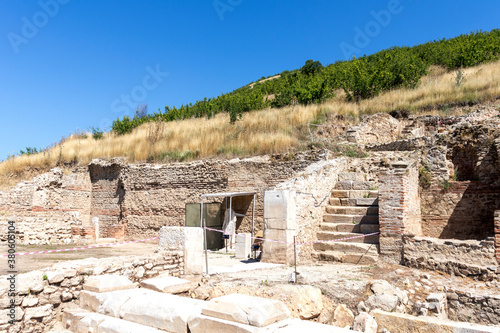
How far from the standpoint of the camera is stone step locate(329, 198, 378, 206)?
33.4 ft

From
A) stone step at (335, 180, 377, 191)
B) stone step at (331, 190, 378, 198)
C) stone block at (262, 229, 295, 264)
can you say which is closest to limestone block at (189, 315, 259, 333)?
stone block at (262, 229, 295, 264)

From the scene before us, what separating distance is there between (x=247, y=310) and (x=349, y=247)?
6.16m

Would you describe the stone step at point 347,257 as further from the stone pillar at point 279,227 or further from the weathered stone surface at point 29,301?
the weathered stone surface at point 29,301

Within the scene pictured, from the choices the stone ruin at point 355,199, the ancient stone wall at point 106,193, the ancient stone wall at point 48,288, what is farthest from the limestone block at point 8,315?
the ancient stone wall at point 106,193

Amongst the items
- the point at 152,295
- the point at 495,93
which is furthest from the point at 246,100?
the point at 152,295

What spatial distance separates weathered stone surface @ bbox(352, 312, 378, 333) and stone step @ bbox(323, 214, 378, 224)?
4943 mm

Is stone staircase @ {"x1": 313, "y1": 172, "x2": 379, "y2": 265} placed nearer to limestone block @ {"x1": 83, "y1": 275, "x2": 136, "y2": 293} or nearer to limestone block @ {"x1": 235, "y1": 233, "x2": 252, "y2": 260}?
limestone block @ {"x1": 235, "y1": 233, "x2": 252, "y2": 260}

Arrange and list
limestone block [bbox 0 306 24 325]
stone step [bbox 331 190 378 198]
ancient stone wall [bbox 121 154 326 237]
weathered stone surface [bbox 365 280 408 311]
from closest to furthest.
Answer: limestone block [bbox 0 306 24 325] < weathered stone surface [bbox 365 280 408 311] < stone step [bbox 331 190 378 198] < ancient stone wall [bbox 121 154 326 237]

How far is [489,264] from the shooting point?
7.23 m

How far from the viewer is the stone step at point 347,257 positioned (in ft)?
28.3

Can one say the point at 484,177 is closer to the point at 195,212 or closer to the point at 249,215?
the point at 249,215

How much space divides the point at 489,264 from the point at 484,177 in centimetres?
425

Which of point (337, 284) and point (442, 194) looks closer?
point (337, 284)

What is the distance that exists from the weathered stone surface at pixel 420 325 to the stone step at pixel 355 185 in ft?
20.2
